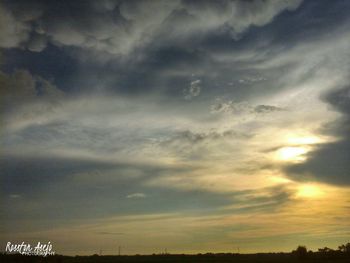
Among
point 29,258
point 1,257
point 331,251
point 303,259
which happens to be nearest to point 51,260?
point 29,258

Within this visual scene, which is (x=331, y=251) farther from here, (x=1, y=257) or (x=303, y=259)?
(x=1, y=257)

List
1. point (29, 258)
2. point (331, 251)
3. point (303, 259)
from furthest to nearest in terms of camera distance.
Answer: point (331, 251), point (303, 259), point (29, 258)

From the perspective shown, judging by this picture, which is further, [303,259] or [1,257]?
[303,259]

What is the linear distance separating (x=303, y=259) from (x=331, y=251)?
79.5 ft

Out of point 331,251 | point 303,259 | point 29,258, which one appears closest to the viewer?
point 29,258

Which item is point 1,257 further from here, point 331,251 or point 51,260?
point 331,251

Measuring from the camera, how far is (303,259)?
584ft

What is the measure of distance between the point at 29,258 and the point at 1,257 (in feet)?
32.2

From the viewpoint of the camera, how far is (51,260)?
128125mm

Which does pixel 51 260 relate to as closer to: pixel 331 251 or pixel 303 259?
pixel 303 259

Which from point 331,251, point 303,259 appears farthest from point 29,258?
point 331,251

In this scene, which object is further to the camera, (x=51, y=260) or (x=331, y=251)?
(x=331, y=251)

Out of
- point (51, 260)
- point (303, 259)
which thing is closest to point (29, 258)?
point (51, 260)

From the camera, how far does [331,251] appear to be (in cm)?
19500
